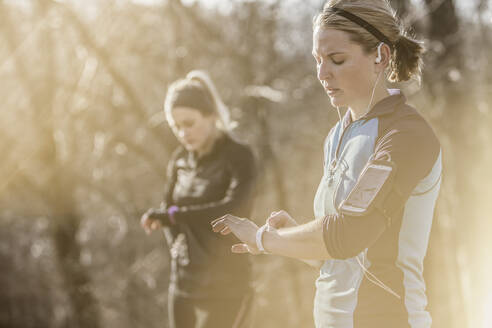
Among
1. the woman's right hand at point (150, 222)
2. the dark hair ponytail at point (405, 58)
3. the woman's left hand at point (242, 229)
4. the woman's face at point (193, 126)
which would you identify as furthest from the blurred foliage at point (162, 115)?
the woman's left hand at point (242, 229)

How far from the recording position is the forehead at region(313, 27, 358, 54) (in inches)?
54.4

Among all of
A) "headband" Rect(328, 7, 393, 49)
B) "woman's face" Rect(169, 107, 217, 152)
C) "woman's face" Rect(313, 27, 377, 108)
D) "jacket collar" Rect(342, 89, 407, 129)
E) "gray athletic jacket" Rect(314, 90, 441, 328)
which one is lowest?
"gray athletic jacket" Rect(314, 90, 441, 328)

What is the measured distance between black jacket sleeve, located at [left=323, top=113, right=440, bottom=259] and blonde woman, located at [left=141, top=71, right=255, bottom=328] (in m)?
1.36

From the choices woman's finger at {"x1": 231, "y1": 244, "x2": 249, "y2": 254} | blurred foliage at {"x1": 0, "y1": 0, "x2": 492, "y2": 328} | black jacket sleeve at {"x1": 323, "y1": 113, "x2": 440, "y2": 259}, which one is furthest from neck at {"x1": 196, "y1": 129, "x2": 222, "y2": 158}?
blurred foliage at {"x1": 0, "y1": 0, "x2": 492, "y2": 328}

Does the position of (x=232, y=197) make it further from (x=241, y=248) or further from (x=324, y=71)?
(x=324, y=71)

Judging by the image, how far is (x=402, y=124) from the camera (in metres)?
1.28

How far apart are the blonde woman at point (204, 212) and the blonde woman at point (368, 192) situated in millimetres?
1180

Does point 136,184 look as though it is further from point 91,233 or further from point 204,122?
point 204,122

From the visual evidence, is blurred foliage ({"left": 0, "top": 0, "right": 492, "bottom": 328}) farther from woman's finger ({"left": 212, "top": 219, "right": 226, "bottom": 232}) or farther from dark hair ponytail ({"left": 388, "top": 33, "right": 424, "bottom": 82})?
woman's finger ({"left": 212, "top": 219, "right": 226, "bottom": 232})

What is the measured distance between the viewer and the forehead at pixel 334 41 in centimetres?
138

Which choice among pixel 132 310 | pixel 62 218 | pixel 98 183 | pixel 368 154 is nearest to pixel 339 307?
pixel 368 154

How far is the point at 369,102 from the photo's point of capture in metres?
1.44

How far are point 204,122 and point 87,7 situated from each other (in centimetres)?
725

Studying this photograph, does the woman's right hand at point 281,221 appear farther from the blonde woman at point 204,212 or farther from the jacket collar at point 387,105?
the blonde woman at point 204,212
